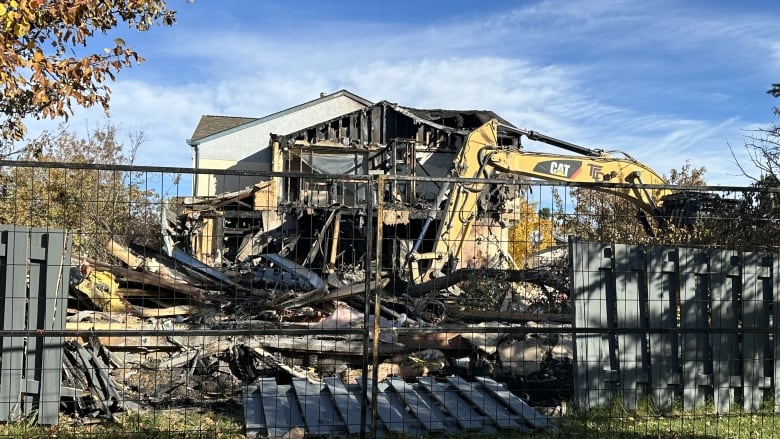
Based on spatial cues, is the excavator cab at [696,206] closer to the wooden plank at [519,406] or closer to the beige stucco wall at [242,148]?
the wooden plank at [519,406]

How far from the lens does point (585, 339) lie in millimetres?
7422

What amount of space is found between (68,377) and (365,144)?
788 inches

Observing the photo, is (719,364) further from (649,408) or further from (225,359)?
(225,359)

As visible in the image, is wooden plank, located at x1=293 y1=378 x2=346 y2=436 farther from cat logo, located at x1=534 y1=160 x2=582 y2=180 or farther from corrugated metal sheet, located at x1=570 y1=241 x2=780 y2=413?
cat logo, located at x1=534 y1=160 x2=582 y2=180

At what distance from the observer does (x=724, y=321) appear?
24.8ft

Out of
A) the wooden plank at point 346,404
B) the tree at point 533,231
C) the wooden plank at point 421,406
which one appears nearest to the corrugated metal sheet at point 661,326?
the tree at point 533,231

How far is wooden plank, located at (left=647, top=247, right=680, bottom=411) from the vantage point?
24.2 feet

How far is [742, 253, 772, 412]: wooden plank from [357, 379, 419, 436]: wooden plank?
12.5ft

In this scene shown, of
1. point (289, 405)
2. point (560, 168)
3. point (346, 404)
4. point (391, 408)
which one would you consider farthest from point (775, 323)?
point (560, 168)

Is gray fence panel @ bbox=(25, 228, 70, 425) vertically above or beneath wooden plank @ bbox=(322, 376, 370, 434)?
above

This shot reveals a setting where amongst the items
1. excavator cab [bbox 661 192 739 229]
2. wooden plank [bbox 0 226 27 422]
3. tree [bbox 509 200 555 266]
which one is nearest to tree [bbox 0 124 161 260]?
wooden plank [bbox 0 226 27 422]

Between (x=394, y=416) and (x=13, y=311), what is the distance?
3.72 meters

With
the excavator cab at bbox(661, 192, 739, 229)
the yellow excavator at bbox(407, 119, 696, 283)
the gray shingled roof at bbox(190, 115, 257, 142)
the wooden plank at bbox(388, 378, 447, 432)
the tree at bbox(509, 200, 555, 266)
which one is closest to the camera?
the wooden plank at bbox(388, 378, 447, 432)

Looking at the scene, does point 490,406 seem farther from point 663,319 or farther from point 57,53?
point 57,53
